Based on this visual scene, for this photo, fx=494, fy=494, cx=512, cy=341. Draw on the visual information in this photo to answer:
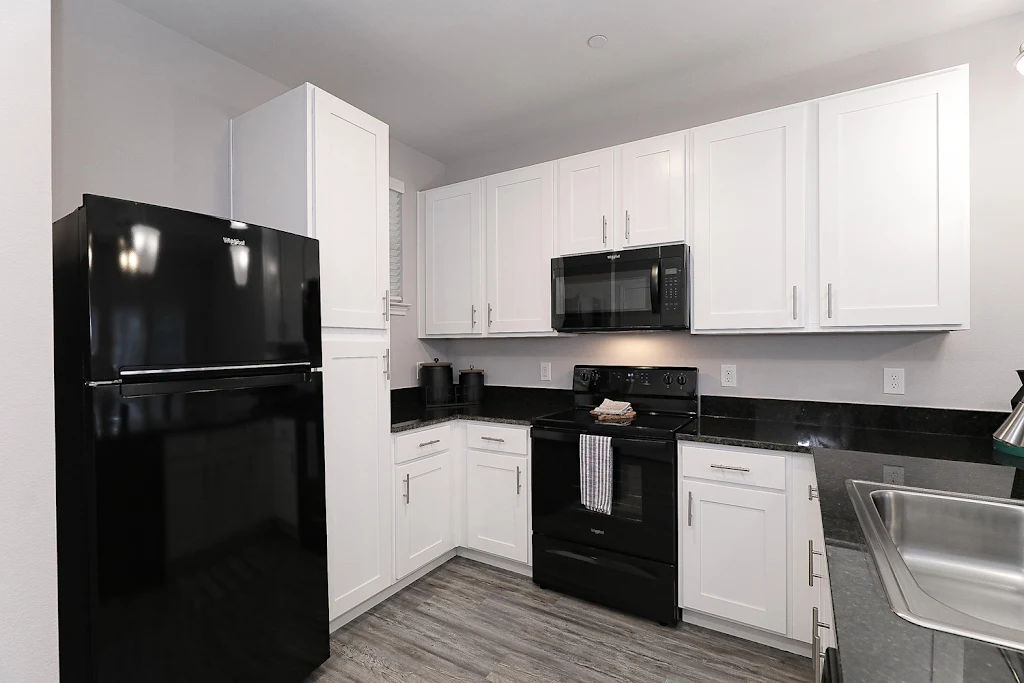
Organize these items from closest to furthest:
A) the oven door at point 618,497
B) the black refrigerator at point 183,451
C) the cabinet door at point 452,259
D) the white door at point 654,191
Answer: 1. the black refrigerator at point 183,451
2. the oven door at point 618,497
3. the white door at point 654,191
4. the cabinet door at point 452,259

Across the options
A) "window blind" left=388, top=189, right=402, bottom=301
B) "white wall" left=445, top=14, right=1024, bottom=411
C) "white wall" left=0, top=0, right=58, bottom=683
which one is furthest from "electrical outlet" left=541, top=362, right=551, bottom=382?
"white wall" left=0, top=0, right=58, bottom=683

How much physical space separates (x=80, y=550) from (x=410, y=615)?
146 cm

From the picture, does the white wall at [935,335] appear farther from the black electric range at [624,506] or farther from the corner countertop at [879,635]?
the corner countertop at [879,635]

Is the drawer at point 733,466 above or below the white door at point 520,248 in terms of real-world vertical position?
below

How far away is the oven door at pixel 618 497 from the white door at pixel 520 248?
761mm

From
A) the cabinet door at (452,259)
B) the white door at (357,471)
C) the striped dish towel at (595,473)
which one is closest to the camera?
the white door at (357,471)

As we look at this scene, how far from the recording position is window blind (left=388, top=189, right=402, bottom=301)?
129 inches

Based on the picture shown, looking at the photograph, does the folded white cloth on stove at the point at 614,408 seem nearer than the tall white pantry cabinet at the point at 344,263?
No

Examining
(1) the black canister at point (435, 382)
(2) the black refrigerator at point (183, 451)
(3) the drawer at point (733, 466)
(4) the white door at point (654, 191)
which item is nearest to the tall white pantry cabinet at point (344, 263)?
(2) the black refrigerator at point (183, 451)

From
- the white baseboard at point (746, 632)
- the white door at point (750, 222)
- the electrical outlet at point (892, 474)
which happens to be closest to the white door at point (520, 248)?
the white door at point (750, 222)

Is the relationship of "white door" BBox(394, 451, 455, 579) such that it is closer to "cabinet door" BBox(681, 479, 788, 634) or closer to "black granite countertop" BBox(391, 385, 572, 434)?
"black granite countertop" BBox(391, 385, 572, 434)

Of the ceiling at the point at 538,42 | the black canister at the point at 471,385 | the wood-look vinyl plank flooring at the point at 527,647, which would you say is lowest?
the wood-look vinyl plank flooring at the point at 527,647

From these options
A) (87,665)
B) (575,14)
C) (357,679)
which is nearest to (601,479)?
(357,679)

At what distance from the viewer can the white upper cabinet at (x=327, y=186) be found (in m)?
2.09
